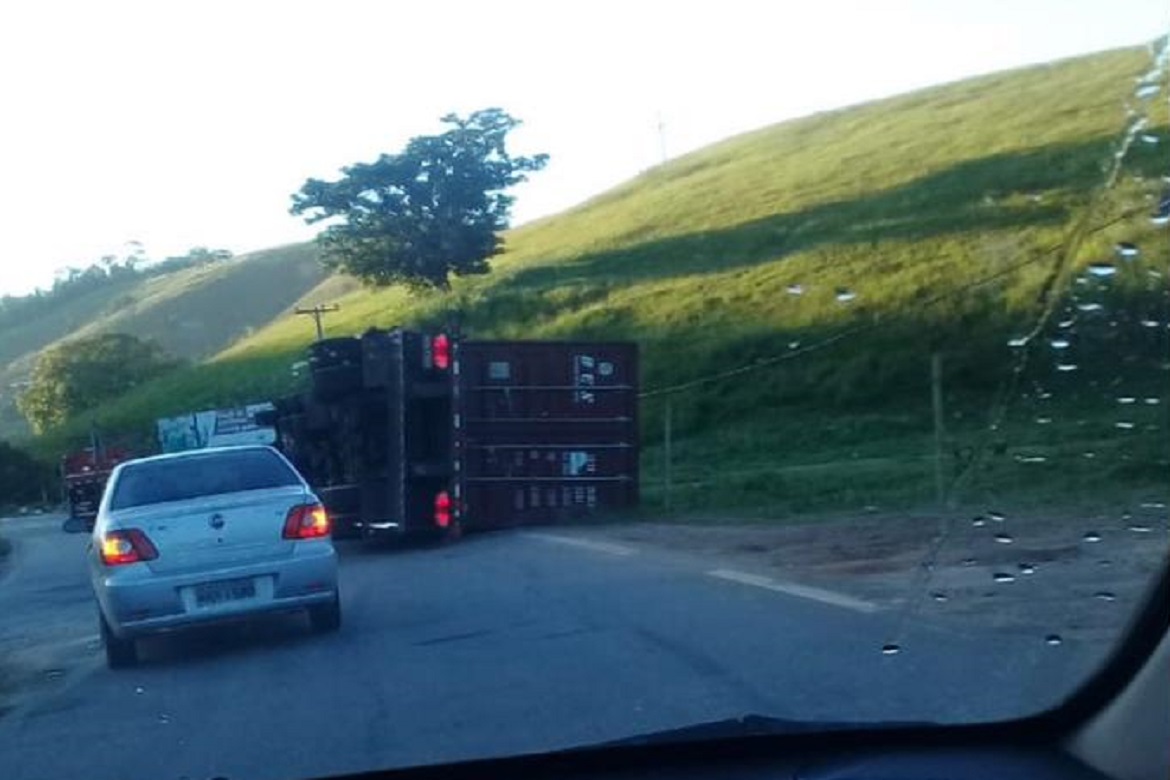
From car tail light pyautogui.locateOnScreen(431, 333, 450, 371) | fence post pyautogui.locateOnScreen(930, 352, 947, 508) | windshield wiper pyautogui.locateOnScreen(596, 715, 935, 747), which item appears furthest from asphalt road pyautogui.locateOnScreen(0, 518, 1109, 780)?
car tail light pyautogui.locateOnScreen(431, 333, 450, 371)

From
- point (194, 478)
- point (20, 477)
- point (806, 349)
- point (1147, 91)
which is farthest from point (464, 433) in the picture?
point (1147, 91)

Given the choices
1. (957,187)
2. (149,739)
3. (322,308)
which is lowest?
(149,739)

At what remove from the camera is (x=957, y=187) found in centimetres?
2125

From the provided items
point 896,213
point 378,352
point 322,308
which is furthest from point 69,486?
point 896,213

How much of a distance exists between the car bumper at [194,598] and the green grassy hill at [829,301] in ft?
8.10

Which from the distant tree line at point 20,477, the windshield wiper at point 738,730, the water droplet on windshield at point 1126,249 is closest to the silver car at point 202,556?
the distant tree line at point 20,477

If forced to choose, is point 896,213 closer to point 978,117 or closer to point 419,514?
point 978,117

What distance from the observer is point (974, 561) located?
1235 cm

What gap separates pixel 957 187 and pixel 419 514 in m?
6.47

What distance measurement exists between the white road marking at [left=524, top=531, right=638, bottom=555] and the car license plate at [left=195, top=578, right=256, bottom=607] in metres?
4.89

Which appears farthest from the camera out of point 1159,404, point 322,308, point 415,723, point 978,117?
point 978,117

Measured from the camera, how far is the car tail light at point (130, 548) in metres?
12.3

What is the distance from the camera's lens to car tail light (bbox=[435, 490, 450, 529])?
64.4 feet

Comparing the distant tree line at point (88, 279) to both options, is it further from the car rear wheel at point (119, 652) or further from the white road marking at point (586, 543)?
the white road marking at point (586, 543)
